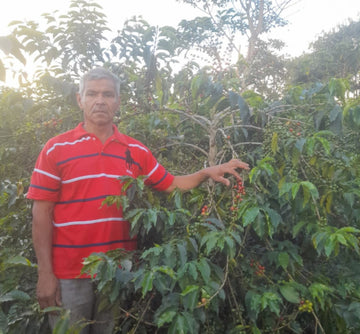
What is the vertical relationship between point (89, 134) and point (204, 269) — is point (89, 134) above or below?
above

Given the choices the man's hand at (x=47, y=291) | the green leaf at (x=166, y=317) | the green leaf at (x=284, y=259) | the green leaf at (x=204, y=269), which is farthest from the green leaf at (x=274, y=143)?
the man's hand at (x=47, y=291)

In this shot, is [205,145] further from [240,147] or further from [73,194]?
[73,194]

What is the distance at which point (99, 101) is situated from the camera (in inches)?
76.2

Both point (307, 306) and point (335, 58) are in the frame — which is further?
point (335, 58)

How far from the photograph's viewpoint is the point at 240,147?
7.34ft

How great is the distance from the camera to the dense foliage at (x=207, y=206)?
1.46m

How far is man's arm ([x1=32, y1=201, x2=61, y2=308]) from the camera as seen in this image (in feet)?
5.86

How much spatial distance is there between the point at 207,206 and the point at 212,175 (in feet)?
0.72

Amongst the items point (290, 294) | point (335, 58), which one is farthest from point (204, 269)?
point (335, 58)

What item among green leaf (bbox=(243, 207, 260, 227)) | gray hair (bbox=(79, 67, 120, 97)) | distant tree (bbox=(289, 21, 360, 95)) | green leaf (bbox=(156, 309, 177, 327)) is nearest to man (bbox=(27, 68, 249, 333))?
gray hair (bbox=(79, 67, 120, 97))

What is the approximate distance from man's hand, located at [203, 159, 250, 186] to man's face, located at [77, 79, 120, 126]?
673 mm

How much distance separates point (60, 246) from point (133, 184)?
575 millimetres

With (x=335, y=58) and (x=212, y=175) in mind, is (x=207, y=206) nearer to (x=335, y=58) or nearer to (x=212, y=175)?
(x=212, y=175)

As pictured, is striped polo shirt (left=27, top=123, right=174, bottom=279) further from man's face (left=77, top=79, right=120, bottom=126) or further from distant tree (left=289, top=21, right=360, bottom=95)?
distant tree (left=289, top=21, right=360, bottom=95)
